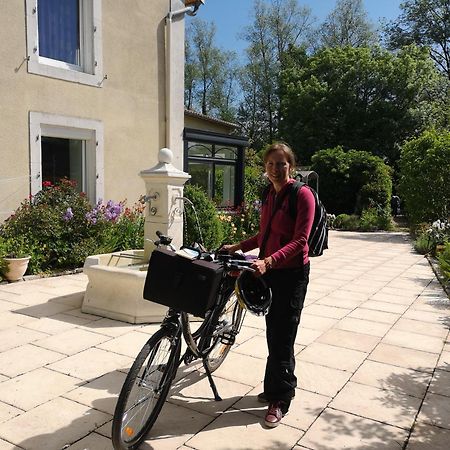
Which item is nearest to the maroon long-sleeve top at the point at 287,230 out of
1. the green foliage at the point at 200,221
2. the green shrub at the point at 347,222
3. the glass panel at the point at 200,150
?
the green foliage at the point at 200,221

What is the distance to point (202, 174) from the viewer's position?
482 inches

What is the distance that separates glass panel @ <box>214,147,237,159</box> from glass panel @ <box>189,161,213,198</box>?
0.43m

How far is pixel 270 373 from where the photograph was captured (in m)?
2.98

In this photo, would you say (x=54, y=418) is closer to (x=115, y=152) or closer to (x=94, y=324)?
(x=94, y=324)

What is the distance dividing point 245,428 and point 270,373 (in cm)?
36

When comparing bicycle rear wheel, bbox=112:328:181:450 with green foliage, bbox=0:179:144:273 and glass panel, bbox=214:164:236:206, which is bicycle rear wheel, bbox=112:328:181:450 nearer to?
green foliage, bbox=0:179:144:273

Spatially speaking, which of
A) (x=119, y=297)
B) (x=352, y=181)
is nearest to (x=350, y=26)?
(x=352, y=181)

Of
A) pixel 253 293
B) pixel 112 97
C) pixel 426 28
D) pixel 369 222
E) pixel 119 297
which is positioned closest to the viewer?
pixel 253 293

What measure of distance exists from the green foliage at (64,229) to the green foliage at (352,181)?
1111cm

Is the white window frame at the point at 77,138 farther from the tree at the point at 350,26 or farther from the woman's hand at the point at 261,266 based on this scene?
the tree at the point at 350,26

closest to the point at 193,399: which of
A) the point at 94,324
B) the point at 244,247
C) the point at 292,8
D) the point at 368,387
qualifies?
the point at 244,247

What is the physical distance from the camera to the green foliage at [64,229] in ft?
23.4

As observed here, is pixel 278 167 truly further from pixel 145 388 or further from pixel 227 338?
pixel 145 388

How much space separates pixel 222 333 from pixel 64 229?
4930mm
